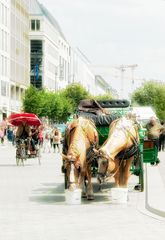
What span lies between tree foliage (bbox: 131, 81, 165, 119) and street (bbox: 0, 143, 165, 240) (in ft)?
510

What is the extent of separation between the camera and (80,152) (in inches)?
664

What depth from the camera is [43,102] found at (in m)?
112

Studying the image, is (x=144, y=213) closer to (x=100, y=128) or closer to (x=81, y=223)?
(x=81, y=223)

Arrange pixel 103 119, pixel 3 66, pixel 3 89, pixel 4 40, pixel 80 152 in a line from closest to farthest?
pixel 80 152
pixel 103 119
pixel 3 89
pixel 3 66
pixel 4 40

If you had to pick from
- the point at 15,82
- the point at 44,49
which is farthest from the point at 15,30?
the point at 44,49

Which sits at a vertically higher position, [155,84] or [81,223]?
[155,84]

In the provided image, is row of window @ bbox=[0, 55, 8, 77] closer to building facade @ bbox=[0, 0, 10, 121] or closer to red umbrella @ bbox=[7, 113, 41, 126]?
building facade @ bbox=[0, 0, 10, 121]

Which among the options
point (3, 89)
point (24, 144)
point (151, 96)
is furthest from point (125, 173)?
point (151, 96)

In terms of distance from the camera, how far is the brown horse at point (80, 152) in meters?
16.6

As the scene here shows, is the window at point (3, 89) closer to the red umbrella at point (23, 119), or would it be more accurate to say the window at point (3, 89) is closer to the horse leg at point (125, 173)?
the red umbrella at point (23, 119)

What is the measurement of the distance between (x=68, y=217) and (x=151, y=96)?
164651 mm

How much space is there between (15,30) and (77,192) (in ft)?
322

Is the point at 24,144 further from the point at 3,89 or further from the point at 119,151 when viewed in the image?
the point at 3,89

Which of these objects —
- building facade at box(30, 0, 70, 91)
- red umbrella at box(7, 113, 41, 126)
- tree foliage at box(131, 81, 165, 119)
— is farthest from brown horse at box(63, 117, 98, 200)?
tree foliage at box(131, 81, 165, 119)
